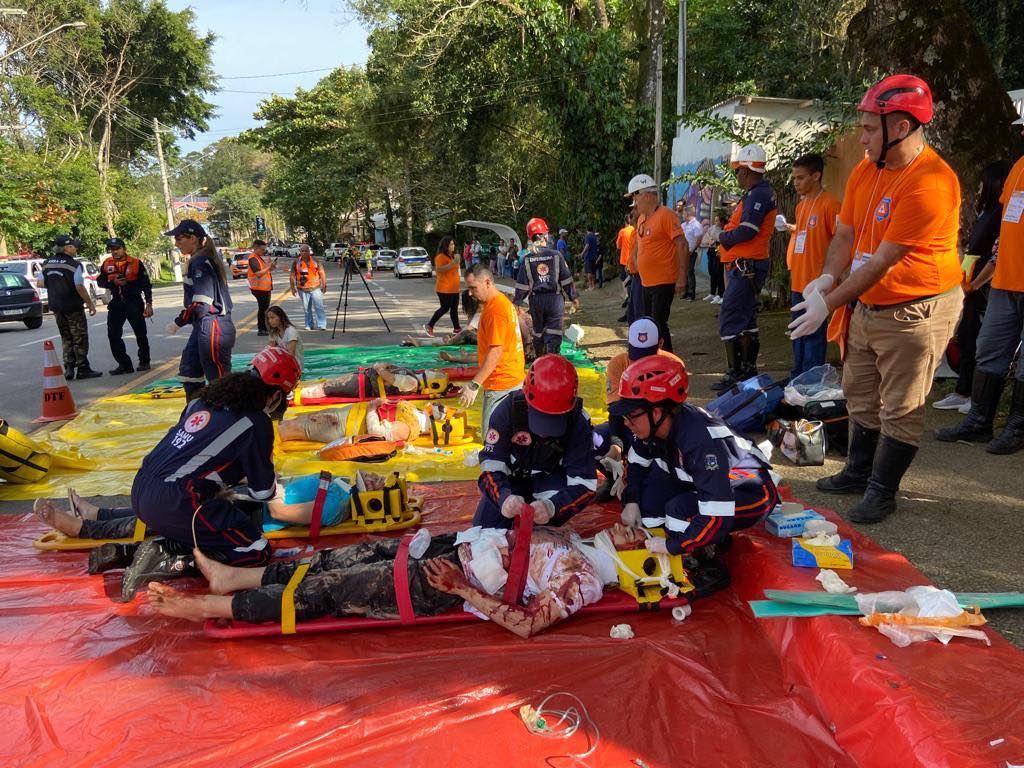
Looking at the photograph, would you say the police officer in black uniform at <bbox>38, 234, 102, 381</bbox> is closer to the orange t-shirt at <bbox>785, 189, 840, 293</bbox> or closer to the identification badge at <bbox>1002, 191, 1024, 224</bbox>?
the orange t-shirt at <bbox>785, 189, 840, 293</bbox>

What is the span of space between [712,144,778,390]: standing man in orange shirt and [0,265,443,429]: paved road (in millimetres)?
6569

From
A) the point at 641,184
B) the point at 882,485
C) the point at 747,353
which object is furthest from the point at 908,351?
the point at 641,184

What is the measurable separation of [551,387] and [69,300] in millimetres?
8507

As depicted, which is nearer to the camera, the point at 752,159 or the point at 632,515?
the point at 632,515

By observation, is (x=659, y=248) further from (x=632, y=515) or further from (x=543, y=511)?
(x=543, y=511)

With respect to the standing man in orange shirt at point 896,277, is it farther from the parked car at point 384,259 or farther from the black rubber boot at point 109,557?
the parked car at point 384,259

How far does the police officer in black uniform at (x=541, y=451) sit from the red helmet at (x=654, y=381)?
33 cm

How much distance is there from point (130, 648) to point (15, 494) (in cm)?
288

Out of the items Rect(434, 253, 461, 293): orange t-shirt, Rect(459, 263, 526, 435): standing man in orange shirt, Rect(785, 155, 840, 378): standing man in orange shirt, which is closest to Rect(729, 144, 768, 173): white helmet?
Rect(785, 155, 840, 378): standing man in orange shirt

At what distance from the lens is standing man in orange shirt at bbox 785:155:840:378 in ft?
19.1

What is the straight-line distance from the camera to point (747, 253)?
655 cm

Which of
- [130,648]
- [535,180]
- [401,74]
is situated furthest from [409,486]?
[535,180]

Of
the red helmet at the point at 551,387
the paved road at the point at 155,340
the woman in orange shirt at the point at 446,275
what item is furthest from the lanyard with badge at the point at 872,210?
the woman in orange shirt at the point at 446,275

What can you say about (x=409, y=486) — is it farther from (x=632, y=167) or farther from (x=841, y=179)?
(x=632, y=167)
